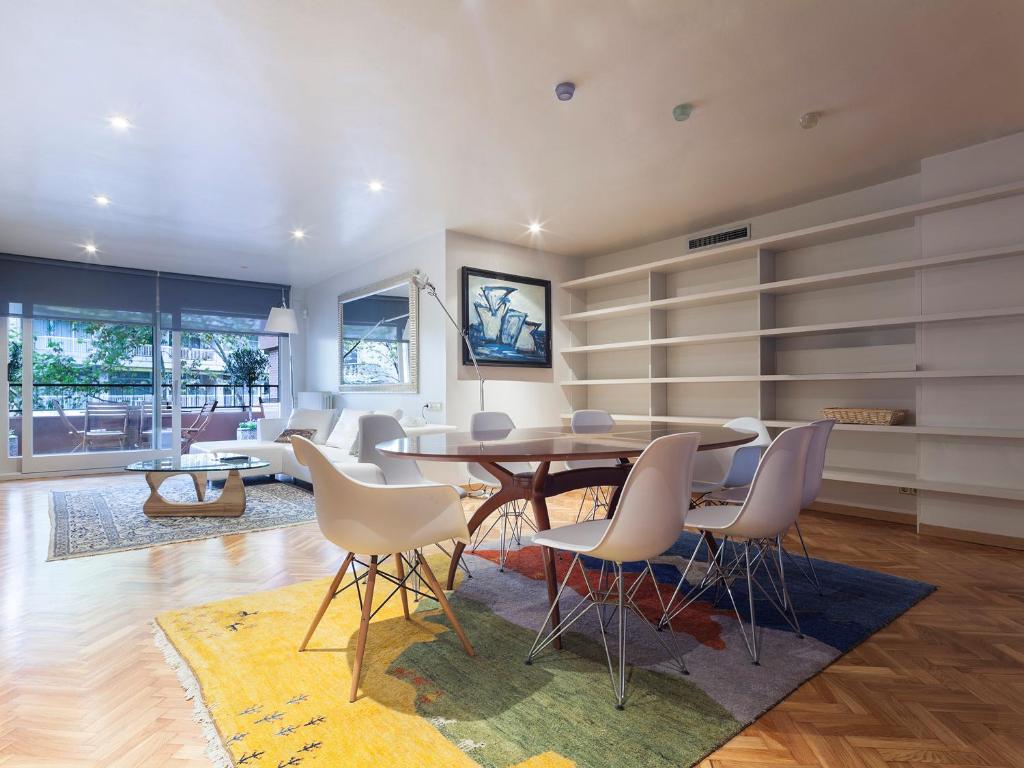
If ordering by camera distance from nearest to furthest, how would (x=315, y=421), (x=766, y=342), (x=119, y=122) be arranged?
(x=119, y=122) → (x=766, y=342) → (x=315, y=421)

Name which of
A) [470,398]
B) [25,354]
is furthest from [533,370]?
[25,354]

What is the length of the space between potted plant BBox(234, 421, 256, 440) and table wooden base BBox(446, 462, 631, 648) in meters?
4.88

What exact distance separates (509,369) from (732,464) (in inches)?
117

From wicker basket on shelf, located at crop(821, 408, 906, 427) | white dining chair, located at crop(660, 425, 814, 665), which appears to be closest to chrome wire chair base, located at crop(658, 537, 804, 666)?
white dining chair, located at crop(660, 425, 814, 665)

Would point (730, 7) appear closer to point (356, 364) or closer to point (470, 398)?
point (470, 398)

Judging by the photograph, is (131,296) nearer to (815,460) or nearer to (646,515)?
(646,515)

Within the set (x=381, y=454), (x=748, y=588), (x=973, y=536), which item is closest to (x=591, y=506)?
(x=381, y=454)

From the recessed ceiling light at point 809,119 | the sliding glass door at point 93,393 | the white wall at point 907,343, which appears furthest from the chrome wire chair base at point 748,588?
the sliding glass door at point 93,393

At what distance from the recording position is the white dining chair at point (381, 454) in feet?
9.79

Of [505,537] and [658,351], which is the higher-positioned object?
[658,351]

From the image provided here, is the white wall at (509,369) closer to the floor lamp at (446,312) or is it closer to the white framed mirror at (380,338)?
the floor lamp at (446,312)

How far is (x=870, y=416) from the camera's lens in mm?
4000

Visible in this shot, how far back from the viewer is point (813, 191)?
14.5 feet

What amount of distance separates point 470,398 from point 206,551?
2.69 metres
